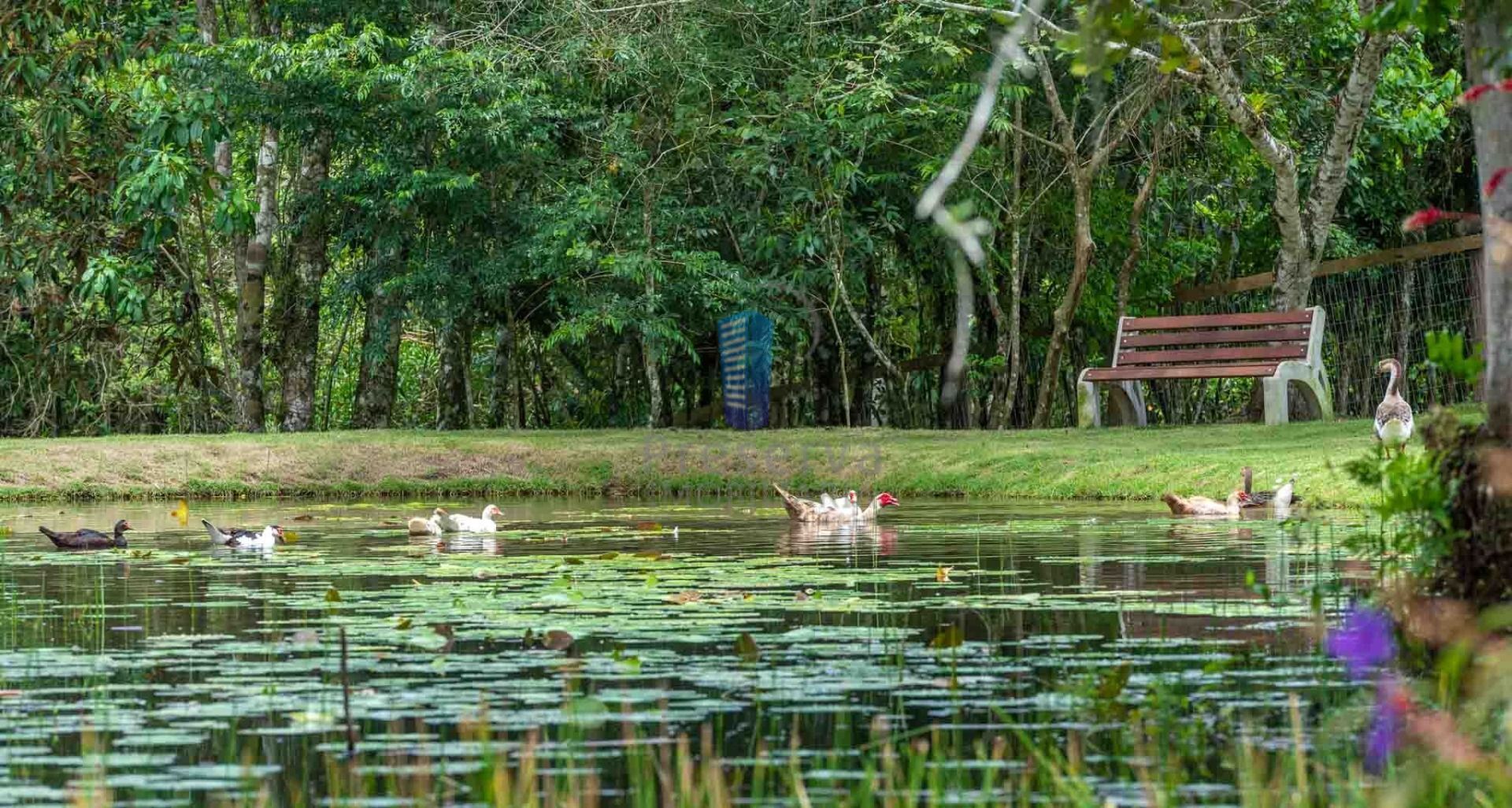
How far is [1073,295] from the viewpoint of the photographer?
22.8 m

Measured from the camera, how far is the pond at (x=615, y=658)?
4.80 meters

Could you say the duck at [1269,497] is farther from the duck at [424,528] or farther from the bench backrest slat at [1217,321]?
the bench backrest slat at [1217,321]

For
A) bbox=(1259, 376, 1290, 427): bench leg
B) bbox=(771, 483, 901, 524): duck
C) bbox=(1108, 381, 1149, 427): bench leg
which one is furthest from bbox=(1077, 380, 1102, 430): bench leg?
bbox=(771, 483, 901, 524): duck

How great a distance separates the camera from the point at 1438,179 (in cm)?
2569

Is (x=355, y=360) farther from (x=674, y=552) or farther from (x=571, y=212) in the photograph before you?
(x=674, y=552)

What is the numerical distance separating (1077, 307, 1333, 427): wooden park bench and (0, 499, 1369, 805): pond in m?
9.07

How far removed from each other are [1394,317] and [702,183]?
8755 millimetres

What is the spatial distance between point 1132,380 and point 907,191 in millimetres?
4490

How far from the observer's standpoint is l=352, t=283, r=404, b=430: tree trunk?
25.6 metres

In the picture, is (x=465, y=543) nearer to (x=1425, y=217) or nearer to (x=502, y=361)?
(x=1425, y=217)

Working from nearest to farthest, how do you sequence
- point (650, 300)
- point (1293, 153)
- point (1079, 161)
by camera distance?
point (1293, 153) < point (1079, 161) < point (650, 300)

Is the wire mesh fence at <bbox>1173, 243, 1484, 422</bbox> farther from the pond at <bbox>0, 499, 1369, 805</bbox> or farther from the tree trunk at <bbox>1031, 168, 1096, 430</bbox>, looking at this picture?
the pond at <bbox>0, 499, 1369, 805</bbox>

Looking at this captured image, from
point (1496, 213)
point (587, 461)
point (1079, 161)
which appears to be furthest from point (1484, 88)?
point (1079, 161)

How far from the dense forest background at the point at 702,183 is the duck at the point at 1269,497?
590cm
